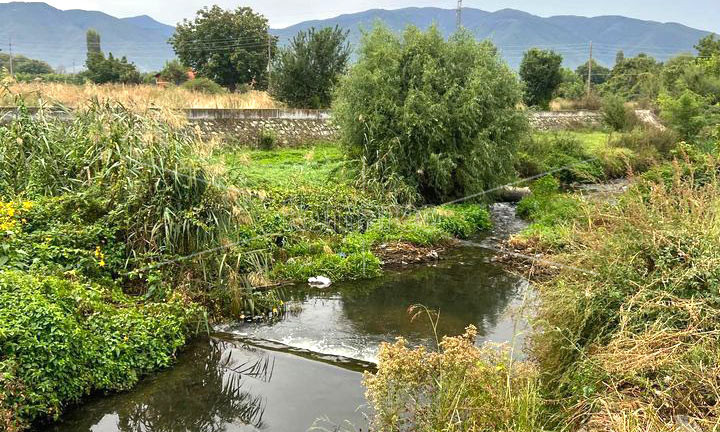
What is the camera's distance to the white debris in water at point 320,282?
27.9 feet

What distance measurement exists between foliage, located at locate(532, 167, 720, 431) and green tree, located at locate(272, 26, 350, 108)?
1831cm

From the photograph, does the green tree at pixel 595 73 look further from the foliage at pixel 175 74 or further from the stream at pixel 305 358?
the stream at pixel 305 358

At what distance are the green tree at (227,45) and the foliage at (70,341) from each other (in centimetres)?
3151

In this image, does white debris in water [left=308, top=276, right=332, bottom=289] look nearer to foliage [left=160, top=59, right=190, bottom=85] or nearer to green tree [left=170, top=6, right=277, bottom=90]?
green tree [left=170, top=6, right=277, bottom=90]

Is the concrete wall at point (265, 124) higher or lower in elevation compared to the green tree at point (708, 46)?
lower

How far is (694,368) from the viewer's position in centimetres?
375

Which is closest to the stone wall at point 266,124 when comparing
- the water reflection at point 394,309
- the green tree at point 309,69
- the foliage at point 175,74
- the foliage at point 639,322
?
the green tree at point 309,69

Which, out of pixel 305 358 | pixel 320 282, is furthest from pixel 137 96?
pixel 305 358

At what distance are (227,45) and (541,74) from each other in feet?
70.2

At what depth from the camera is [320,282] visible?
8.55m

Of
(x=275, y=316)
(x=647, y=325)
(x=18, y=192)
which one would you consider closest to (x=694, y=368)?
(x=647, y=325)

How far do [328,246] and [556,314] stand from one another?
4.93 m

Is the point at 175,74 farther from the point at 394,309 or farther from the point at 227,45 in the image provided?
the point at 394,309

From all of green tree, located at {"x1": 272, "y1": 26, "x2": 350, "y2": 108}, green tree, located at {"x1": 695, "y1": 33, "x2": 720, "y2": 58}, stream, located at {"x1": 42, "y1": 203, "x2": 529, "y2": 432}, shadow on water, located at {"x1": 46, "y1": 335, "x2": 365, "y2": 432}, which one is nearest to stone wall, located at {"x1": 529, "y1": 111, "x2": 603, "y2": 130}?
green tree, located at {"x1": 272, "y1": 26, "x2": 350, "y2": 108}
